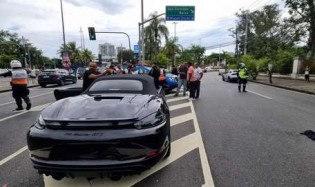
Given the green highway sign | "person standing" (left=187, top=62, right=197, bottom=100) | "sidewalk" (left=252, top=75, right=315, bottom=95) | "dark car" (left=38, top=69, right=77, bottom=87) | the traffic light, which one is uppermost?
the green highway sign

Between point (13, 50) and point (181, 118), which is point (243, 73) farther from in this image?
point (13, 50)

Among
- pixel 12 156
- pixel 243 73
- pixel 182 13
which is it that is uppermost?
pixel 182 13

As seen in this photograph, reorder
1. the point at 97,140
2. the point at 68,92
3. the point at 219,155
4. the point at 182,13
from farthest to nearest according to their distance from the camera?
the point at 182,13, the point at 68,92, the point at 219,155, the point at 97,140

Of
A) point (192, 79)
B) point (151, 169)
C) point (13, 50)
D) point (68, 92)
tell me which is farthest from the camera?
point (13, 50)

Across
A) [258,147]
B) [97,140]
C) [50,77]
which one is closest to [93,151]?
[97,140]

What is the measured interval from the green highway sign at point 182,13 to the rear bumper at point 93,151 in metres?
21.9

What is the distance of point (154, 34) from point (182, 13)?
2447cm

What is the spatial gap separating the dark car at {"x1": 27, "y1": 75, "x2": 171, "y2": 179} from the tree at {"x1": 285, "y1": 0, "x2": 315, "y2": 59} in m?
32.1

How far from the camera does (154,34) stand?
160 ft

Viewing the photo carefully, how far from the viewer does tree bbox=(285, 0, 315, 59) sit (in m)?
30.7

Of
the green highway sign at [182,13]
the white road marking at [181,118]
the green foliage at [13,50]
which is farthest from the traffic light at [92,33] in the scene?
the green foliage at [13,50]

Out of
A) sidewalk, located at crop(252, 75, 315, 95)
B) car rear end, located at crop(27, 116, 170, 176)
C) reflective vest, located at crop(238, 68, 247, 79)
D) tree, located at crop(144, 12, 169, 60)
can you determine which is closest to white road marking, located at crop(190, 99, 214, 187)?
car rear end, located at crop(27, 116, 170, 176)

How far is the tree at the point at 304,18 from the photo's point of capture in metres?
30.7

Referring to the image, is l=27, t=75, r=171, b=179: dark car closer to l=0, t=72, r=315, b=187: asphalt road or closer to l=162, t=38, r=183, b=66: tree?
l=0, t=72, r=315, b=187: asphalt road
